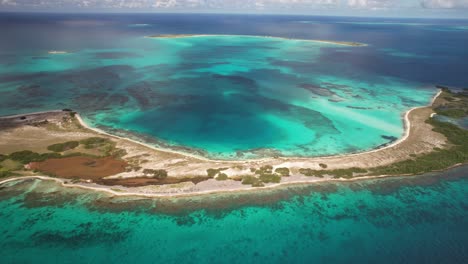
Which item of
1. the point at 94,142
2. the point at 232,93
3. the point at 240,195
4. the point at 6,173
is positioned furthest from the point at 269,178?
the point at 232,93

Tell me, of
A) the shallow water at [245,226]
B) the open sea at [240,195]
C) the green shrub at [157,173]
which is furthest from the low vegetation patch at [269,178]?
the green shrub at [157,173]

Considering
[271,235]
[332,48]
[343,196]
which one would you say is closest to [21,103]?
[271,235]

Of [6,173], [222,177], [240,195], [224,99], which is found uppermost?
[224,99]

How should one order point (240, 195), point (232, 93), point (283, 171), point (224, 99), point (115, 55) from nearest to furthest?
1. point (240, 195)
2. point (283, 171)
3. point (224, 99)
4. point (232, 93)
5. point (115, 55)

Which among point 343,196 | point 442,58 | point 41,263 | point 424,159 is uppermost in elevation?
point 442,58

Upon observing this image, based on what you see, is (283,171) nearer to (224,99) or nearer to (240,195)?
(240,195)

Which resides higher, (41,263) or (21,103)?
(21,103)

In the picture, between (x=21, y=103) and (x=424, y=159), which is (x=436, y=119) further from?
(x=21, y=103)

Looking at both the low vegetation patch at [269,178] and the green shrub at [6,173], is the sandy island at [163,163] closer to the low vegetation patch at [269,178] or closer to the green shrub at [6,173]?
the low vegetation patch at [269,178]

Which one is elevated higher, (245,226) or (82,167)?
(82,167)
